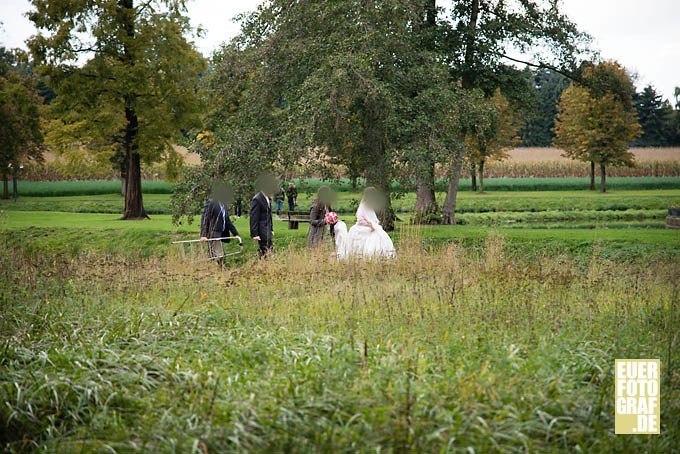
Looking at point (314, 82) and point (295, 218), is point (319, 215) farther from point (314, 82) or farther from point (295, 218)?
point (295, 218)

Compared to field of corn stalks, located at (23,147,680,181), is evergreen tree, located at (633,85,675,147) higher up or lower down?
higher up

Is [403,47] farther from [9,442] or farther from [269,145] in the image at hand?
[9,442]

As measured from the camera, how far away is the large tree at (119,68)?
28250 millimetres

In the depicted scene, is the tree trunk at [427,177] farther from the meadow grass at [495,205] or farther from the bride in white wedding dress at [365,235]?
the meadow grass at [495,205]

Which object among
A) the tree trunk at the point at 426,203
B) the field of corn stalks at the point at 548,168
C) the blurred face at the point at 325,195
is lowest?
the tree trunk at the point at 426,203

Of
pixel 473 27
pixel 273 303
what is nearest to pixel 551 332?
pixel 273 303

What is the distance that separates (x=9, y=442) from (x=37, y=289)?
4.96m

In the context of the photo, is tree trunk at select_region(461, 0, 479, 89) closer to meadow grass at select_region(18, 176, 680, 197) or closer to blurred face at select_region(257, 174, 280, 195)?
blurred face at select_region(257, 174, 280, 195)

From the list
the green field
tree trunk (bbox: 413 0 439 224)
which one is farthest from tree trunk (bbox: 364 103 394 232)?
the green field
